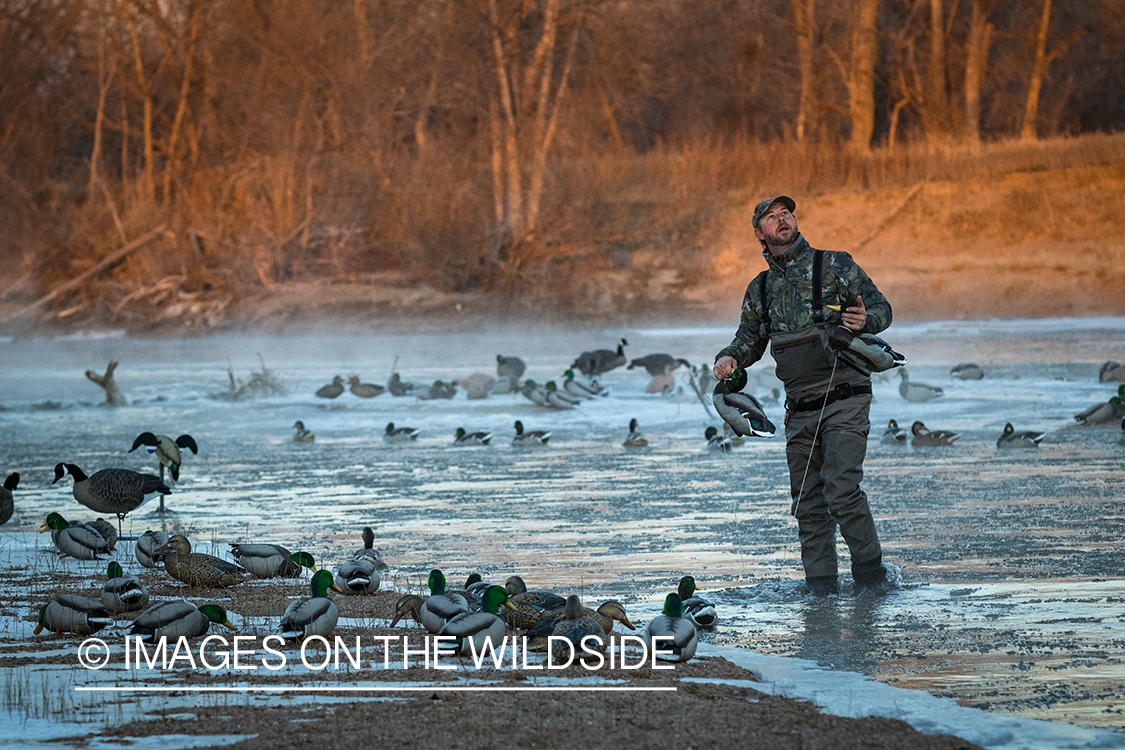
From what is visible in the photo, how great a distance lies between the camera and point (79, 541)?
25.0 feet

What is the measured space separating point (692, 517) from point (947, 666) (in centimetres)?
363

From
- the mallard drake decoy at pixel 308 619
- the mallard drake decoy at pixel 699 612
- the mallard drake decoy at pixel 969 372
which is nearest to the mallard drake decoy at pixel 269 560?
the mallard drake decoy at pixel 308 619

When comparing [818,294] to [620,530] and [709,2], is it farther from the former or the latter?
[709,2]

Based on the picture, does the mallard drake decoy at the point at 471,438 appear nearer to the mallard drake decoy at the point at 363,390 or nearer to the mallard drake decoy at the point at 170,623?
the mallard drake decoy at the point at 363,390

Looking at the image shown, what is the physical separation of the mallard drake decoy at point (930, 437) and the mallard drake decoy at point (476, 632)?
24.1 ft

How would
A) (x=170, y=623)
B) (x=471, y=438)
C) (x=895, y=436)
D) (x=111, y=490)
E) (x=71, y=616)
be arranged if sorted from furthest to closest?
(x=471, y=438), (x=895, y=436), (x=111, y=490), (x=71, y=616), (x=170, y=623)

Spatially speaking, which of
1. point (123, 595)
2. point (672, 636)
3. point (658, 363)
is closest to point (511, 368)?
point (658, 363)

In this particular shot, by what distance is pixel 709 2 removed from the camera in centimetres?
4128

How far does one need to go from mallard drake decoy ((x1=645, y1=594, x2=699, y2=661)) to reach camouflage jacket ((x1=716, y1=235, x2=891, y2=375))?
1.45 m

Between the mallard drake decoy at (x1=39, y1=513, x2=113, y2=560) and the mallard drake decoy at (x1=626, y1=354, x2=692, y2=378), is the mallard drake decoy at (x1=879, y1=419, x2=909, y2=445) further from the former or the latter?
the mallard drake decoy at (x1=39, y1=513, x2=113, y2=560)

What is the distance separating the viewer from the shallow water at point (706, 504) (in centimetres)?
563

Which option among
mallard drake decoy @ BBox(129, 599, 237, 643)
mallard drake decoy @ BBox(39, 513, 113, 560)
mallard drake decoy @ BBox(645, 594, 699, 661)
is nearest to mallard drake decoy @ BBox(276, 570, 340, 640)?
mallard drake decoy @ BBox(129, 599, 237, 643)

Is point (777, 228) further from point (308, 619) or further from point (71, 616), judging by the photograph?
point (71, 616)

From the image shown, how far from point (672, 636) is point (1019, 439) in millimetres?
Result: 6977
